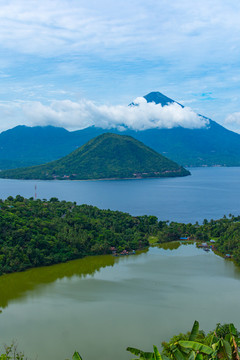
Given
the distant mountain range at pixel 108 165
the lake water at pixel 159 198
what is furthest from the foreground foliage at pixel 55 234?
the distant mountain range at pixel 108 165

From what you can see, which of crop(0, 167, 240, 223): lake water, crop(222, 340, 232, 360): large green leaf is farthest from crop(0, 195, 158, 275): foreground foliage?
crop(222, 340, 232, 360): large green leaf

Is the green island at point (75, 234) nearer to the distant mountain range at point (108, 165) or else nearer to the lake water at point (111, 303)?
the lake water at point (111, 303)

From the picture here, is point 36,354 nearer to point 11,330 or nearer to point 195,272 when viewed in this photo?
point 11,330

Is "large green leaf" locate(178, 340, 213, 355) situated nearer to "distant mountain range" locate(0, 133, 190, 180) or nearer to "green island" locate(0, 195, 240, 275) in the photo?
"green island" locate(0, 195, 240, 275)

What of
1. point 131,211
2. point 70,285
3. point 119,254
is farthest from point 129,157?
point 70,285

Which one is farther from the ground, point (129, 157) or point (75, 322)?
point (129, 157)

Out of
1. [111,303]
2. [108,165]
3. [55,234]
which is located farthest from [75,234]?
[108,165]

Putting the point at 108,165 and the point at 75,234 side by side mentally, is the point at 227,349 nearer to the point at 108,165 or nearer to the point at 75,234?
the point at 75,234
